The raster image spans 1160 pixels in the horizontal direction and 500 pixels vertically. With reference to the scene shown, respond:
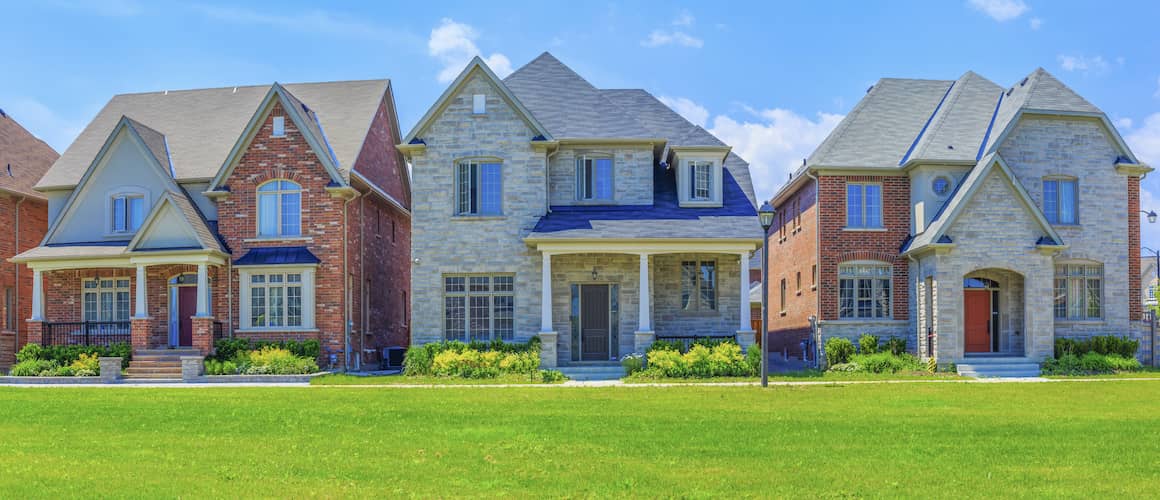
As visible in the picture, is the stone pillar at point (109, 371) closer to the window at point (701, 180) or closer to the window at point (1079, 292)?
the window at point (701, 180)

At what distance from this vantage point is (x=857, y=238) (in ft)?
98.7

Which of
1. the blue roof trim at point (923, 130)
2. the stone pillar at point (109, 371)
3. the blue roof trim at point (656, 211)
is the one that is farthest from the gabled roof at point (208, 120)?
the blue roof trim at point (923, 130)

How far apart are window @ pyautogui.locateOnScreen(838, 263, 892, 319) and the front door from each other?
2.19 meters

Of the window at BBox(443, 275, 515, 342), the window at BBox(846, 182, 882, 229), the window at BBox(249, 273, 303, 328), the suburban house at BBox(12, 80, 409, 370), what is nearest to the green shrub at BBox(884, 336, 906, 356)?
the window at BBox(846, 182, 882, 229)

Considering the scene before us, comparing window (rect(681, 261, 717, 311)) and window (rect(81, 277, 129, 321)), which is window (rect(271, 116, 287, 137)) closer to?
window (rect(81, 277, 129, 321))

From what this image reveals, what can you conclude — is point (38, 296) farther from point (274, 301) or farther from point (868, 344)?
→ point (868, 344)

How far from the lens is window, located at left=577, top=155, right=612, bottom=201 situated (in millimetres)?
29609

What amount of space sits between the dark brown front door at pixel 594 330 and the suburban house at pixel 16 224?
17.9 metres

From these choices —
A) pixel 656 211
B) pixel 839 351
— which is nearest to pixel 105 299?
pixel 656 211

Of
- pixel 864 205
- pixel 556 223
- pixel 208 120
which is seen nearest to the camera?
pixel 556 223

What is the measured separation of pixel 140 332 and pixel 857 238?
66.8ft

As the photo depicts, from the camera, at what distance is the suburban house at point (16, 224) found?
32.3 meters

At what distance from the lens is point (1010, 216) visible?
28016 mm

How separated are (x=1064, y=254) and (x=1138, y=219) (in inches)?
108
